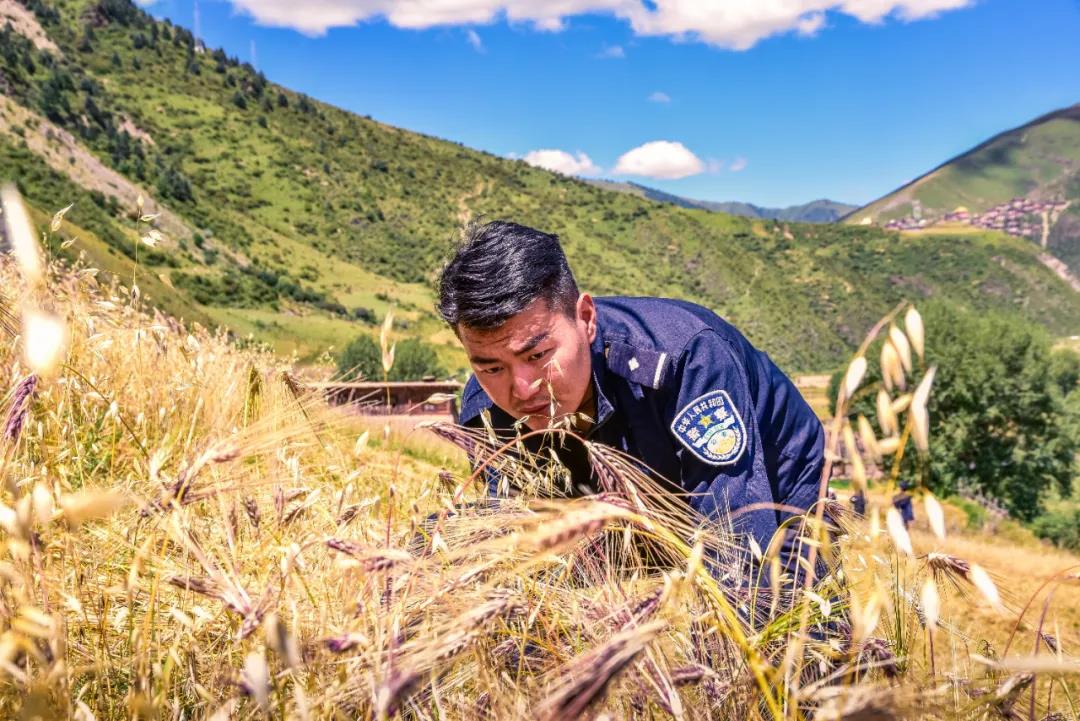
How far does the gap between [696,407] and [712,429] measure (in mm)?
94

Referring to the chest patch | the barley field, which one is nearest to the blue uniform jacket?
the chest patch

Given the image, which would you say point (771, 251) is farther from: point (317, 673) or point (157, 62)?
point (317, 673)

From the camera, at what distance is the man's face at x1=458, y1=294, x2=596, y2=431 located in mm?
2008

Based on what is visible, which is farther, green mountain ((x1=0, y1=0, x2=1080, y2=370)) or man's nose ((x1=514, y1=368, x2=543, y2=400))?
green mountain ((x1=0, y1=0, x2=1080, y2=370))

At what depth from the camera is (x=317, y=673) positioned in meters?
1.10

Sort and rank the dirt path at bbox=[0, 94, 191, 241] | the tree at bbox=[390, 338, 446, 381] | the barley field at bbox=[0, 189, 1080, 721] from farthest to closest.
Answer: the dirt path at bbox=[0, 94, 191, 241], the tree at bbox=[390, 338, 446, 381], the barley field at bbox=[0, 189, 1080, 721]

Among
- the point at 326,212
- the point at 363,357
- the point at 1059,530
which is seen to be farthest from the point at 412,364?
the point at 326,212

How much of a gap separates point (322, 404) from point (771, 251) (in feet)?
423

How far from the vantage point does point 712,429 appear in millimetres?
2104

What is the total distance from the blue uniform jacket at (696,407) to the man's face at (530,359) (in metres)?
0.36

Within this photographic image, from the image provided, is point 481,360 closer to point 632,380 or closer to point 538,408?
point 538,408

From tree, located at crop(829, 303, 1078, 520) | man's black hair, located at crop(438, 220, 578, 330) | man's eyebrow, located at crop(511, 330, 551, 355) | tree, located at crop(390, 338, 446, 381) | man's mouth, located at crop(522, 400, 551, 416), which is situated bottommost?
tree, located at crop(829, 303, 1078, 520)

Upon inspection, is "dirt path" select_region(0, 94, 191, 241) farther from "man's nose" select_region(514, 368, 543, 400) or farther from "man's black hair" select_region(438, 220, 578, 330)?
"man's nose" select_region(514, 368, 543, 400)

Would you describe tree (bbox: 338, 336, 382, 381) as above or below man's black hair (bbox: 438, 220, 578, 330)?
below
